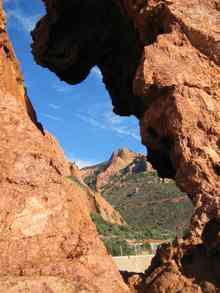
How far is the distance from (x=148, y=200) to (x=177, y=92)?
7602 centimetres

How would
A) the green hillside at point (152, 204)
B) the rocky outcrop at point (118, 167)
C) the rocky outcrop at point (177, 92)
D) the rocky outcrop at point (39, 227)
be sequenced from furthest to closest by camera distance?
the rocky outcrop at point (118, 167)
the green hillside at point (152, 204)
the rocky outcrop at point (177, 92)
the rocky outcrop at point (39, 227)

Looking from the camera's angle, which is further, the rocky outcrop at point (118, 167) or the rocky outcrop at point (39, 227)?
the rocky outcrop at point (118, 167)

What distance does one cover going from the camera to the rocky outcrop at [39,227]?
28.2 ft

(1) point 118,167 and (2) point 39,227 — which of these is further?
(1) point 118,167

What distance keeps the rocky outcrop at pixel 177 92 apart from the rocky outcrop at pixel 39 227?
2700 millimetres

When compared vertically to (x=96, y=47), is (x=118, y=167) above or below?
above

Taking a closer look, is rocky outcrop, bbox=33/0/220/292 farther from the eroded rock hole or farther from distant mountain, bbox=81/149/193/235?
distant mountain, bbox=81/149/193/235

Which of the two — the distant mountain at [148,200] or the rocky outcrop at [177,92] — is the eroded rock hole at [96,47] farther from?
Answer: the distant mountain at [148,200]

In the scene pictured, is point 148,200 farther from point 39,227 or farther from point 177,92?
point 39,227

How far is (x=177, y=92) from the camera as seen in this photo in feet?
44.6

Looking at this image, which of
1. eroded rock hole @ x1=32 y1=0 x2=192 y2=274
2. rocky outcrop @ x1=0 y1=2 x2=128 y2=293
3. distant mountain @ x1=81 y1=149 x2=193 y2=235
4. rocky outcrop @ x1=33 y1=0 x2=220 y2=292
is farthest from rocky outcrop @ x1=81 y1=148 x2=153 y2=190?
rocky outcrop @ x1=0 y1=2 x2=128 y2=293

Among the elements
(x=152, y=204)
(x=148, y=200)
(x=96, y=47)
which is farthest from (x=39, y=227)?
(x=148, y=200)

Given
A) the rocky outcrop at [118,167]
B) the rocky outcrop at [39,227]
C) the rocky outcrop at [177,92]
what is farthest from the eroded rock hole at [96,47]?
the rocky outcrop at [118,167]

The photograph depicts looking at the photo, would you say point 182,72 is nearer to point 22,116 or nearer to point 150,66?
point 150,66
